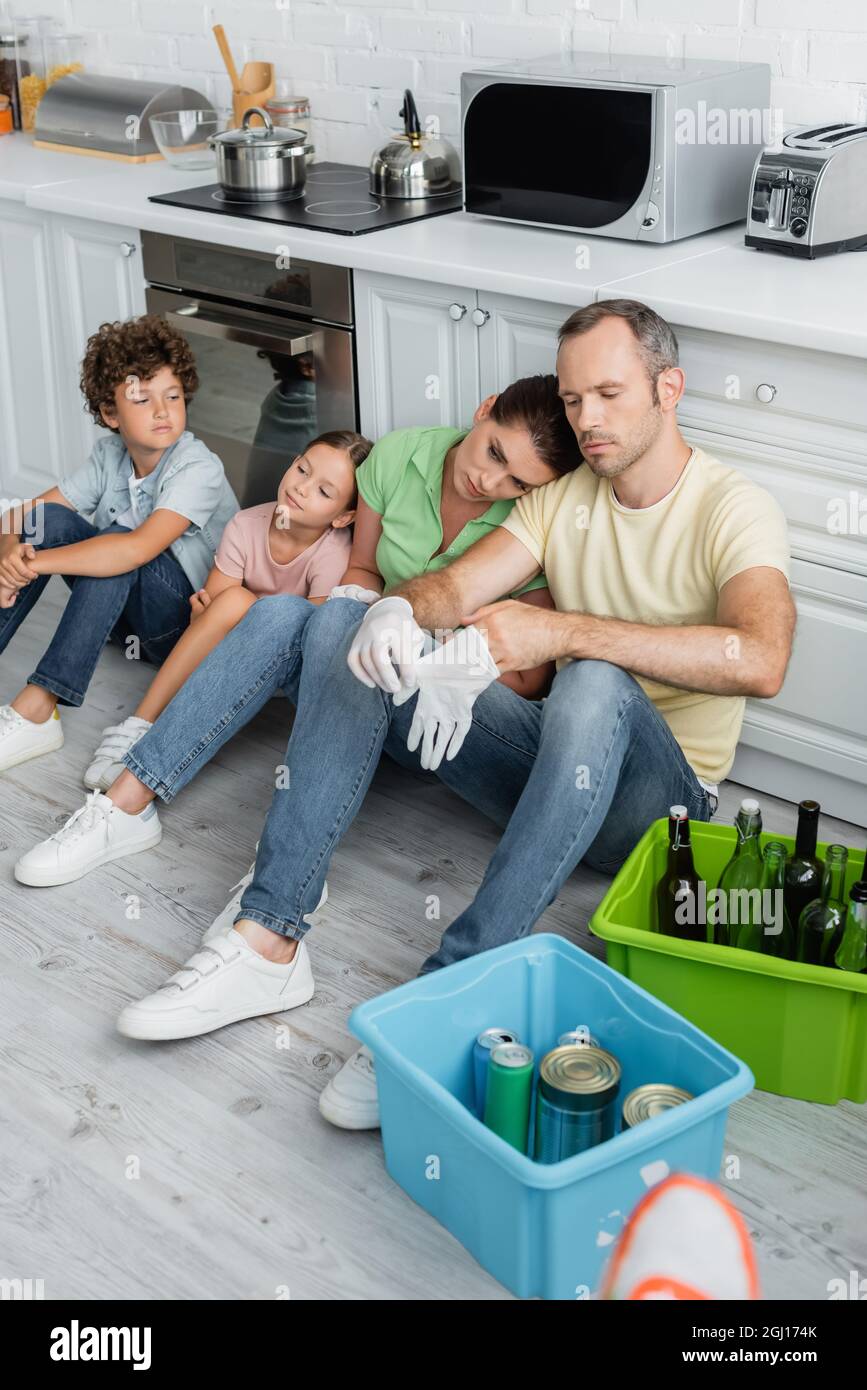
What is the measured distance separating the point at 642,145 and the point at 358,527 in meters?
0.77

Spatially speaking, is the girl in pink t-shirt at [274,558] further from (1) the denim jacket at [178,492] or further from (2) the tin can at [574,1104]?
(2) the tin can at [574,1104]

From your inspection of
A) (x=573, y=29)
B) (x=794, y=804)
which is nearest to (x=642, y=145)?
(x=573, y=29)

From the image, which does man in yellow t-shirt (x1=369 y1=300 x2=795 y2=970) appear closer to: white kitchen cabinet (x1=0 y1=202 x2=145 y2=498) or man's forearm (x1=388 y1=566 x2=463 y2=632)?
man's forearm (x1=388 y1=566 x2=463 y2=632)

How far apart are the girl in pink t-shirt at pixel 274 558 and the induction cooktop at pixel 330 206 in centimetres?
45

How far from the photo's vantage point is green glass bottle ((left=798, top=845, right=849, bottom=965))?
A: 1689 mm

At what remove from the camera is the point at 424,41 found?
9.98ft

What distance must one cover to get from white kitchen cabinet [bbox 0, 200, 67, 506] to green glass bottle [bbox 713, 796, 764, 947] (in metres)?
2.10

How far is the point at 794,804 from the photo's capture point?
239cm

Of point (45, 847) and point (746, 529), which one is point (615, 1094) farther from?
point (45, 847)

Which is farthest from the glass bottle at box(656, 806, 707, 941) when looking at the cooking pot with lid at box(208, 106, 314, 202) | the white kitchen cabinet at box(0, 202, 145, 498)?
the white kitchen cabinet at box(0, 202, 145, 498)

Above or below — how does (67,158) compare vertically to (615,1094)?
above

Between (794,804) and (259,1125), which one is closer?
(259,1125)

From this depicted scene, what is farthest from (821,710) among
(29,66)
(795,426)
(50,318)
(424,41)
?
(29,66)

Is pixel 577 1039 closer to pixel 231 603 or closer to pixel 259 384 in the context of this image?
pixel 231 603
